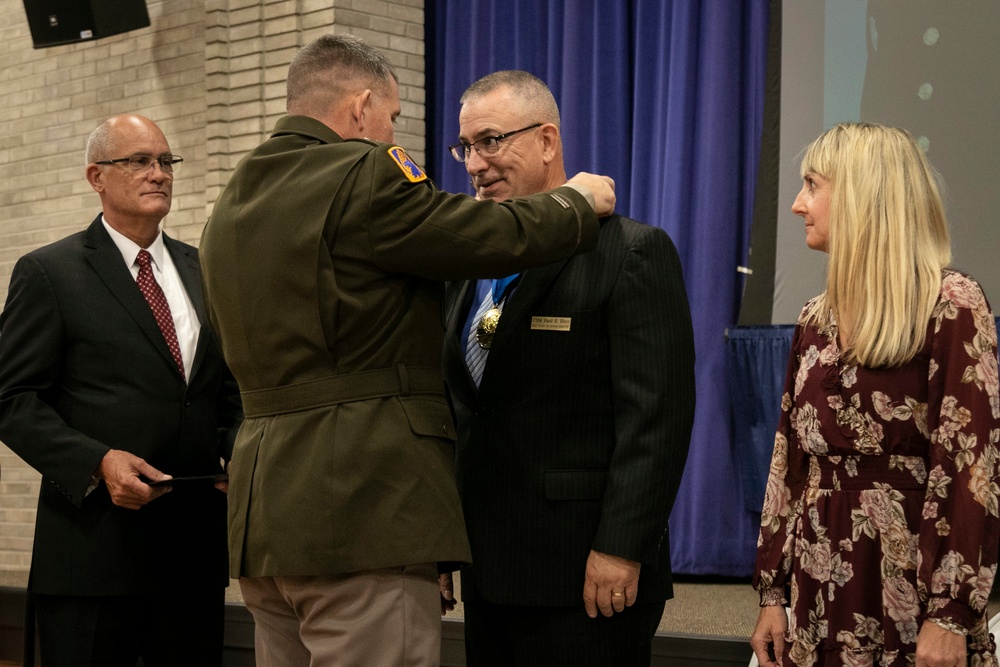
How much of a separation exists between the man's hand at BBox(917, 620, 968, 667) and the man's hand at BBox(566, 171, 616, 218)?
935 mm

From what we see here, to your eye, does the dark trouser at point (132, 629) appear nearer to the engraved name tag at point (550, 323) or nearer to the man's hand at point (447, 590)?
the man's hand at point (447, 590)

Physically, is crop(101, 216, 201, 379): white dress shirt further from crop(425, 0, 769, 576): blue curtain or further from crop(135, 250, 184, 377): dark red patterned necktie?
crop(425, 0, 769, 576): blue curtain

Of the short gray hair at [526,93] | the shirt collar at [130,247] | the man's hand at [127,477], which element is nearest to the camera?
the short gray hair at [526,93]

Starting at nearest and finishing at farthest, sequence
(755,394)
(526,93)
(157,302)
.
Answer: (526,93)
(157,302)
(755,394)

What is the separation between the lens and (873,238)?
6.84 feet

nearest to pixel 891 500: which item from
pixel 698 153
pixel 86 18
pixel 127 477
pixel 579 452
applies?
pixel 579 452

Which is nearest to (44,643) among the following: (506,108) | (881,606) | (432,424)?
(432,424)

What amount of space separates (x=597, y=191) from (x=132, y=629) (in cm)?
168

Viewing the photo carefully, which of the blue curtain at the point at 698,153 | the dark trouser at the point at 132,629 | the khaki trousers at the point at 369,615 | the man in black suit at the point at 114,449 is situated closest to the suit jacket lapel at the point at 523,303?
the khaki trousers at the point at 369,615

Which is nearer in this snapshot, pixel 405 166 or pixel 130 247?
pixel 405 166

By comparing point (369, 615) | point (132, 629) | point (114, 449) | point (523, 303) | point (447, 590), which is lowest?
point (132, 629)

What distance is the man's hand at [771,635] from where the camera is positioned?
218cm

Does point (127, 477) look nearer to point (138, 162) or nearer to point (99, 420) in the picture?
point (99, 420)

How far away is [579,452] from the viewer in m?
2.21
